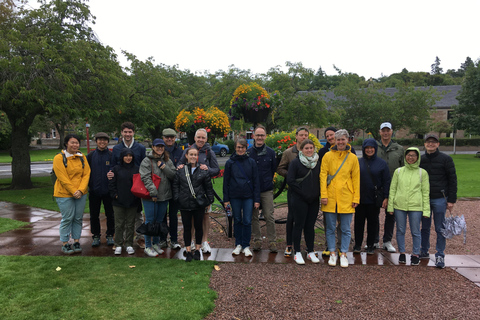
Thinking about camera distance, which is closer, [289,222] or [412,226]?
[412,226]

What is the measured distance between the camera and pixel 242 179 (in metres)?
4.66

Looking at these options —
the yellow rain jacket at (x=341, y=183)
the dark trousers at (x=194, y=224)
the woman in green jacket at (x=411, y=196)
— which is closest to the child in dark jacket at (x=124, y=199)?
the dark trousers at (x=194, y=224)

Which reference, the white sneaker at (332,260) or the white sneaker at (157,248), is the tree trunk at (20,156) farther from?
the white sneaker at (332,260)

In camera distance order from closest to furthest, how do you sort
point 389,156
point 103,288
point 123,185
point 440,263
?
point 103,288, point 440,263, point 123,185, point 389,156

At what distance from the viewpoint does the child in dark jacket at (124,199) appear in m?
4.69

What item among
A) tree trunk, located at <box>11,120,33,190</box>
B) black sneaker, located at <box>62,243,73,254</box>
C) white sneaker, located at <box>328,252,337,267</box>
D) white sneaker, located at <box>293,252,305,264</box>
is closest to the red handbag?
black sneaker, located at <box>62,243,73,254</box>

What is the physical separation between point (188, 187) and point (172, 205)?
2.41 ft

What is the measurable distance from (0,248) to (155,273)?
118 inches

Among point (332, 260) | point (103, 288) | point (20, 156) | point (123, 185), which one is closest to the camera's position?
point (103, 288)

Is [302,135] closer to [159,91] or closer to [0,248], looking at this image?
[0,248]

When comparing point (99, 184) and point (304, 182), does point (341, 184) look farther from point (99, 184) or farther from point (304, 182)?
point (99, 184)

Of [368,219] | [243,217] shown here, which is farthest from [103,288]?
[368,219]

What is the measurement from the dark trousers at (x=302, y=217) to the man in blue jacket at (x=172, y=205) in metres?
1.88

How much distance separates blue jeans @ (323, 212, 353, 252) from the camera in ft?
14.8
